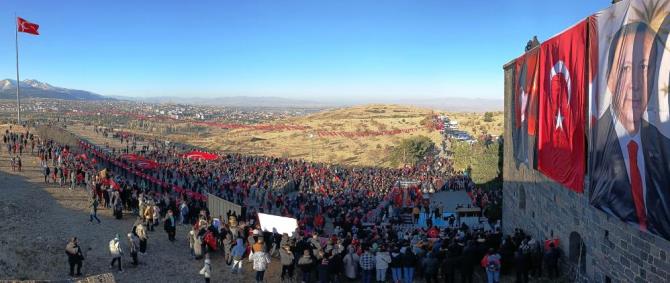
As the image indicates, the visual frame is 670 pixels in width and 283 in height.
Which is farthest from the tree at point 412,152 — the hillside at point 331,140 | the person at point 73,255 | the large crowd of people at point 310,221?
the person at point 73,255

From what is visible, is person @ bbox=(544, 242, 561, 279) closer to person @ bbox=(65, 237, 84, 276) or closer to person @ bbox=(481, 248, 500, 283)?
person @ bbox=(481, 248, 500, 283)

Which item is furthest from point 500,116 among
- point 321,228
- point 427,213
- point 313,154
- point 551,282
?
point 551,282

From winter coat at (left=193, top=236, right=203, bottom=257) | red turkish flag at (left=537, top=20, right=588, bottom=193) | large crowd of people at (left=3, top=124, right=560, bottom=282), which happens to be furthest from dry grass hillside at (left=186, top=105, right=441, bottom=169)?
winter coat at (left=193, top=236, right=203, bottom=257)

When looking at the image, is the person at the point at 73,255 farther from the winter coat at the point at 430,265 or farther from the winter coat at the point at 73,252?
the winter coat at the point at 430,265

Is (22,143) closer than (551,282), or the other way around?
(551,282)

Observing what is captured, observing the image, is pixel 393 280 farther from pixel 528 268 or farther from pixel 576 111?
pixel 576 111

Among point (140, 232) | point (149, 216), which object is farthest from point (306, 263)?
point (149, 216)

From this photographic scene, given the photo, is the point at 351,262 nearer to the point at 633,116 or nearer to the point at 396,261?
the point at 396,261
